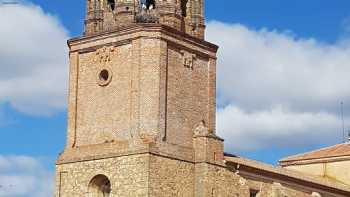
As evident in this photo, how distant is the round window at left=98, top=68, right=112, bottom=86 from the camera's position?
105ft

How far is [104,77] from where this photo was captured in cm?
3247

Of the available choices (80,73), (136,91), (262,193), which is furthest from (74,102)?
(262,193)

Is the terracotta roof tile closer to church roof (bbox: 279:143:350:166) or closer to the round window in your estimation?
church roof (bbox: 279:143:350:166)

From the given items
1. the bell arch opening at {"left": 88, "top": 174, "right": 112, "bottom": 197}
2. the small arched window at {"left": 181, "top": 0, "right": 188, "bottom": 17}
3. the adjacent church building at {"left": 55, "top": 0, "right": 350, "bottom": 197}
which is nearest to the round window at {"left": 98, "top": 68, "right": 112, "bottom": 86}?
the adjacent church building at {"left": 55, "top": 0, "right": 350, "bottom": 197}

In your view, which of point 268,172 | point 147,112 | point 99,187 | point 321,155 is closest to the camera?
point 147,112

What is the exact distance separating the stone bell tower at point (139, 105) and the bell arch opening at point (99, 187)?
39mm

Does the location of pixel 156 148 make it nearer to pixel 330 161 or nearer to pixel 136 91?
pixel 136 91

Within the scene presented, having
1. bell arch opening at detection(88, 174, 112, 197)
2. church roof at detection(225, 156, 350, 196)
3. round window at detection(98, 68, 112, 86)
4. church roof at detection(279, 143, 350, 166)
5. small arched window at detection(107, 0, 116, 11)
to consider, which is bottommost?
bell arch opening at detection(88, 174, 112, 197)

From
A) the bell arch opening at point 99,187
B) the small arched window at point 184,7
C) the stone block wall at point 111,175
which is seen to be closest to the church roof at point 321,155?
the small arched window at point 184,7

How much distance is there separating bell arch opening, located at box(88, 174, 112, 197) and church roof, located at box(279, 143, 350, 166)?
15.5 m

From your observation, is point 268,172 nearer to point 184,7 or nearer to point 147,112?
point 147,112

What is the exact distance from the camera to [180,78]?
3234 cm

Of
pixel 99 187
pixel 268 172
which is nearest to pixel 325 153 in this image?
pixel 268 172

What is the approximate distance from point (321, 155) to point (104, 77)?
15.9 metres
